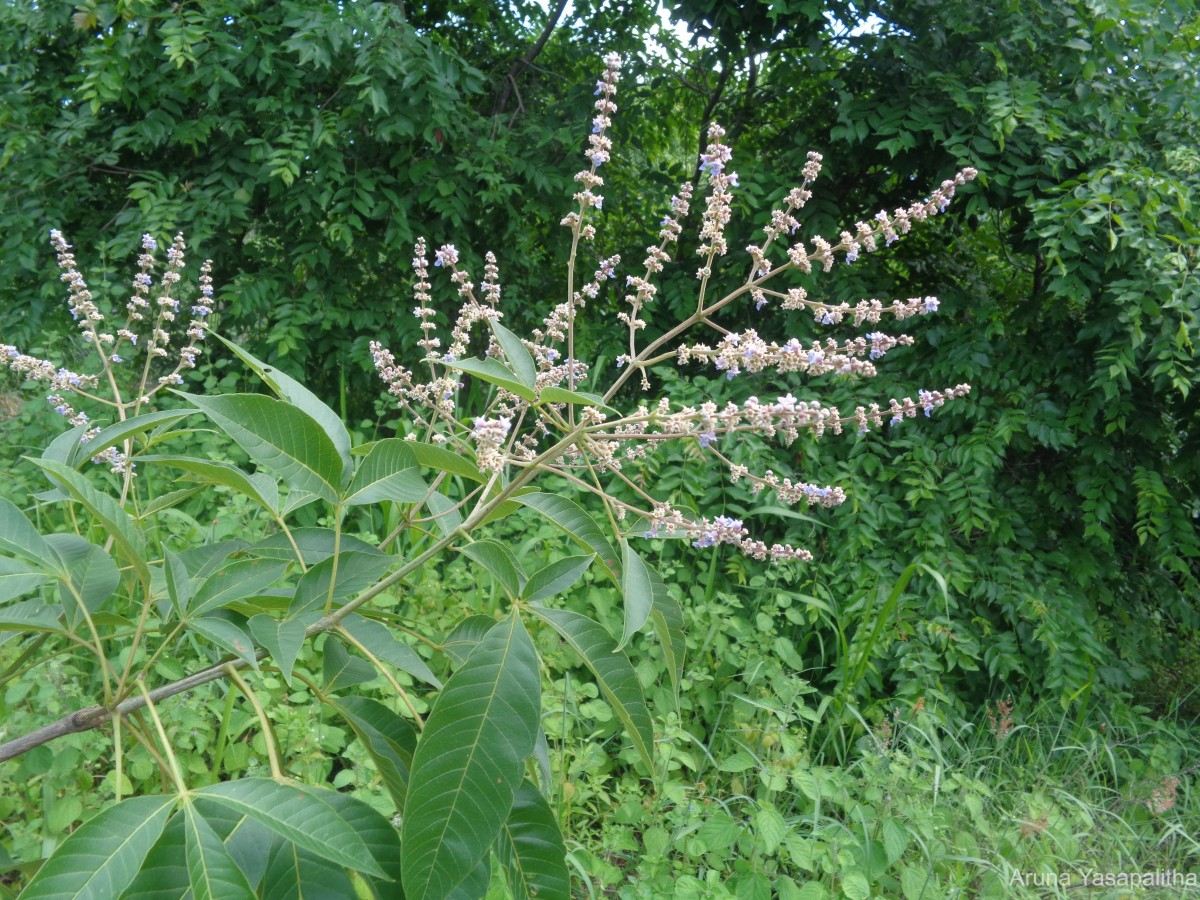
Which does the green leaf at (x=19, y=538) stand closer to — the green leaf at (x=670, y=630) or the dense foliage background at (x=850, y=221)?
the green leaf at (x=670, y=630)

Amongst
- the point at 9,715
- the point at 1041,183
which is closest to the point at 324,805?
the point at 9,715

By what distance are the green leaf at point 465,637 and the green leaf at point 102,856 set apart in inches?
14.9

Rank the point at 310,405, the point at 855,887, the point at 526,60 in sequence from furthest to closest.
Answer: the point at 526,60 → the point at 855,887 → the point at 310,405

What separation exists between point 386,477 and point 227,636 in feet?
0.75

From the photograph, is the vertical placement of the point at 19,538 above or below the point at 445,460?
below

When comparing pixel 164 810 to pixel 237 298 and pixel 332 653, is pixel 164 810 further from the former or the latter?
pixel 237 298

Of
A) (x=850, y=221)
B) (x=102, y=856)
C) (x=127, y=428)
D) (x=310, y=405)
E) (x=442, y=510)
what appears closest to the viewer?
(x=102, y=856)

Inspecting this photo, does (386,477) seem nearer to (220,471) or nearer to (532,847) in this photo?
(220,471)

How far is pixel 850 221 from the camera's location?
14.5 feet

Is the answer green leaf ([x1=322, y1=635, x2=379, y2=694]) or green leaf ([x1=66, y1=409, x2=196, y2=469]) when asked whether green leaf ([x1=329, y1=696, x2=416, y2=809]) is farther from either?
green leaf ([x1=66, y1=409, x2=196, y2=469])

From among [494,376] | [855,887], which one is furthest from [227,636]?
[855,887]

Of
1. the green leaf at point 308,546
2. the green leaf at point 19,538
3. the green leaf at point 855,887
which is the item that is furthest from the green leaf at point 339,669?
the green leaf at point 855,887

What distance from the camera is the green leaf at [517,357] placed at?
100cm

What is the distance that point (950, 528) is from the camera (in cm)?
366
